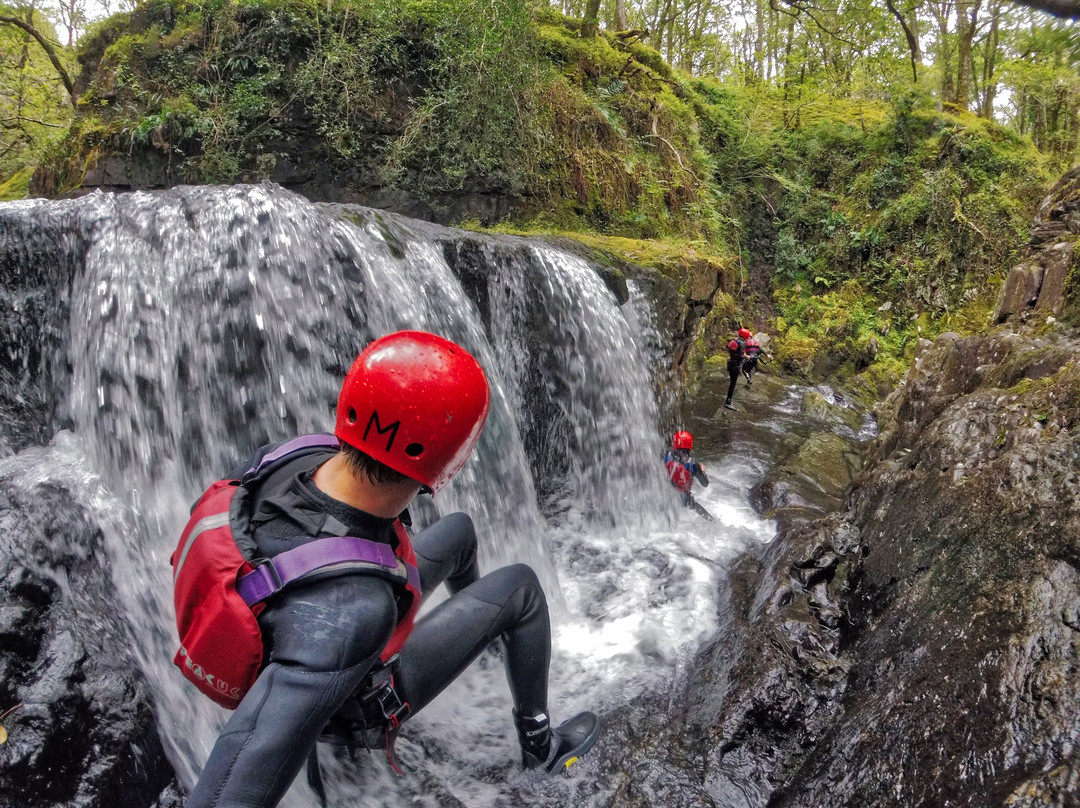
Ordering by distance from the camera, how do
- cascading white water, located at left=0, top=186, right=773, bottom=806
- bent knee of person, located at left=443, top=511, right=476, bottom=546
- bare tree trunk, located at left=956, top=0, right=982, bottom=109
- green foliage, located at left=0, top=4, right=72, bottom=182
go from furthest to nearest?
bare tree trunk, located at left=956, top=0, right=982, bottom=109, green foliage, located at left=0, top=4, right=72, bottom=182, cascading white water, located at left=0, top=186, right=773, bottom=806, bent knee of person, located at left=443, top=511, right=476, bottom=546

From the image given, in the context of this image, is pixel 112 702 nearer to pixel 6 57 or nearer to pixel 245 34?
pixel 245 34

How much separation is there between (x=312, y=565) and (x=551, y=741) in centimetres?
170

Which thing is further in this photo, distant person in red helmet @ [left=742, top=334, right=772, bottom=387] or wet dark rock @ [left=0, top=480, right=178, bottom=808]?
distant person in red helmet @ [left=742, top=334, right=772, bottom=387]

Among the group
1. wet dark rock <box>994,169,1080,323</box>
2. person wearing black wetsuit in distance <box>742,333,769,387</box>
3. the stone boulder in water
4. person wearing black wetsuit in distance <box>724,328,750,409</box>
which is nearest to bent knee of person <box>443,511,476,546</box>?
the stone boulder in water

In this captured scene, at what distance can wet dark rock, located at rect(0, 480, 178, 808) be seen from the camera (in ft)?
6.37

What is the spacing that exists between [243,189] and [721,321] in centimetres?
1040

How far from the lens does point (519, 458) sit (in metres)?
4.64

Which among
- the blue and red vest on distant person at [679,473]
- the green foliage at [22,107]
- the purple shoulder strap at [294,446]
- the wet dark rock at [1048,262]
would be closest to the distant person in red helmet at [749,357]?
the wet dark rock at [1048,262]

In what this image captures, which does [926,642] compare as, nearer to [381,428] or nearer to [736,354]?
[381,428]

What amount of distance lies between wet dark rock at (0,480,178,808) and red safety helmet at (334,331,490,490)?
1591 mm

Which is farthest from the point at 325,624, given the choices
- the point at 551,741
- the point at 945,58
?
the point at 945,58

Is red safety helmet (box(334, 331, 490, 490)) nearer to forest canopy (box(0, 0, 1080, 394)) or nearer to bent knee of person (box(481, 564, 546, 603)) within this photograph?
bent knee of person (box(481, 564, 546, 603))

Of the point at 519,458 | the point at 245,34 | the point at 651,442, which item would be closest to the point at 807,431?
the point at 651,442

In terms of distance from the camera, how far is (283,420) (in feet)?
11.4
